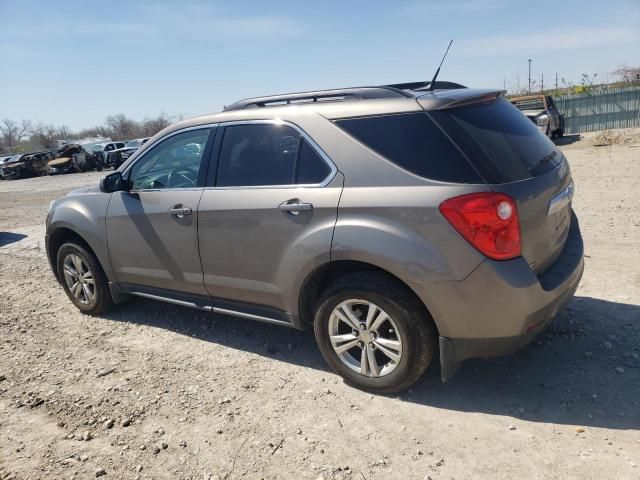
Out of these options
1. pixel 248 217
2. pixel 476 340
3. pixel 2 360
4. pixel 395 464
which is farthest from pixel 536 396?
pixel 2 360

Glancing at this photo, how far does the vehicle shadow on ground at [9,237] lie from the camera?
9.15 meters

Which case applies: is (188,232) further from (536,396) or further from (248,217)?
(536,396)

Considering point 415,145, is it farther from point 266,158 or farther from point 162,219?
point 162,219

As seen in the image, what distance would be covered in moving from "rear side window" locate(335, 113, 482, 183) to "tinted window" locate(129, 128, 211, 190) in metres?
1.38

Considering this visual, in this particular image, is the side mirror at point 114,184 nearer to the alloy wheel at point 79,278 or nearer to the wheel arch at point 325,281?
the alloy wheel at point 79,278

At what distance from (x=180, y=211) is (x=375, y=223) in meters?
1.67

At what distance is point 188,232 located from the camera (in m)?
3.81

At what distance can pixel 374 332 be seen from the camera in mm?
3082

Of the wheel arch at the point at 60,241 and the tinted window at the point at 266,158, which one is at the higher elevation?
the tinted window at the point at 266,158

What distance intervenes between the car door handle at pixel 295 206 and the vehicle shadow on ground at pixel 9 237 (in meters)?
7.82

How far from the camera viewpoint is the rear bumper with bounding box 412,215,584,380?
2658 mm

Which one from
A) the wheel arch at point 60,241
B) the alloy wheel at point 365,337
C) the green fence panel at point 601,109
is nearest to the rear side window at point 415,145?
the alloy wheel at point 365,337

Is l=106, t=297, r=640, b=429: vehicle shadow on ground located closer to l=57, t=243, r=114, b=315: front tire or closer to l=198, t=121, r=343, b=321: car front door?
l=198, t=121, r=343, b=321: car front door

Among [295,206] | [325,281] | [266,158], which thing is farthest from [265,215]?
[325,281]
